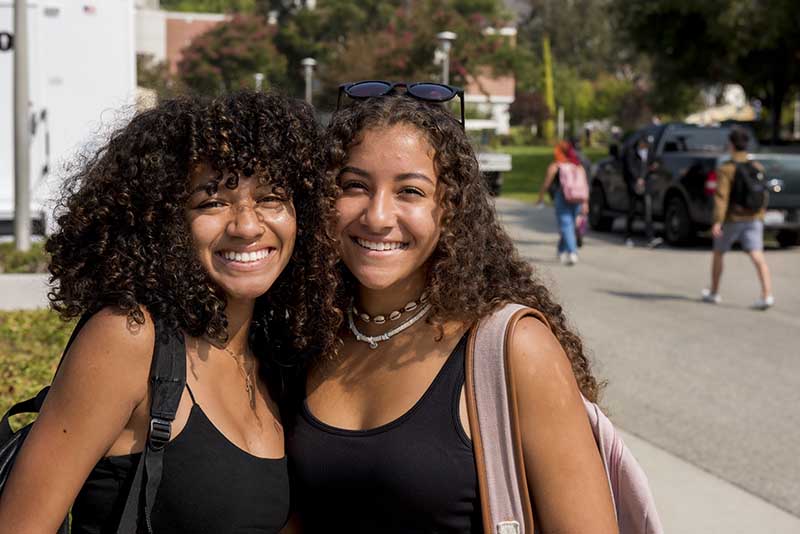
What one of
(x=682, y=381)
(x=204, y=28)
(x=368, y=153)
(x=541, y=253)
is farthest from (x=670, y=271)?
(x=204, y=28)

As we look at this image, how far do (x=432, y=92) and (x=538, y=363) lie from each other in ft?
2.50

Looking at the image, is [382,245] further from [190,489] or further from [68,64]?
[68,64]

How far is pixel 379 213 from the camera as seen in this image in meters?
2.51

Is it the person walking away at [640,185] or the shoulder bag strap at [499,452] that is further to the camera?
the person walking away at [640,185]

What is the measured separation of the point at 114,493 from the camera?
2.28 metres

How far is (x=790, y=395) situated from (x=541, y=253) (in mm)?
7953

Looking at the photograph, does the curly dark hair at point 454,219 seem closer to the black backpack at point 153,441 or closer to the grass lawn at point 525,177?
the black backpack at point 153,441

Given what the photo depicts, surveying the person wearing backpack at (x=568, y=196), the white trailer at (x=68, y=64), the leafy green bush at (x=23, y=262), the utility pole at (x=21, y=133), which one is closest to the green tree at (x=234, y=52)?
the person wearing backpack at (x=568, y=196)

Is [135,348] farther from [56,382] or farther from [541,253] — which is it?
[541,253]

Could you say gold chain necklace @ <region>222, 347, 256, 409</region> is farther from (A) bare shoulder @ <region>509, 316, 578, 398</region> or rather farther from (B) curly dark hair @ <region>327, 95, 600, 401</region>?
(A) bare shoulder @ <region>509, 316, 578, 398</region>

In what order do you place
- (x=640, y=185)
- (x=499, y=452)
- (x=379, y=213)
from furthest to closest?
(x=640, y=185), (x=379, y=213), (x=499, y=452)

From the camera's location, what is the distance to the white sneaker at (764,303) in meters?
10.9

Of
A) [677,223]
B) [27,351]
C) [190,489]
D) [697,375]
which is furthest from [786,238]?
[190,489]

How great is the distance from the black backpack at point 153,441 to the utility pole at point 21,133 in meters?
9.56
